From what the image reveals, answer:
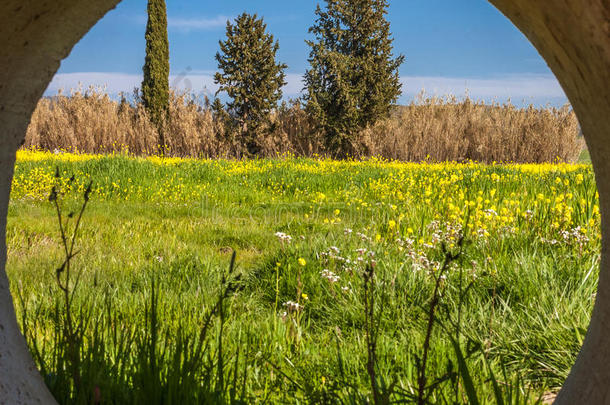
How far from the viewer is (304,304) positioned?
3.32m

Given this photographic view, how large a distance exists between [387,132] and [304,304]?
17261 millimetres

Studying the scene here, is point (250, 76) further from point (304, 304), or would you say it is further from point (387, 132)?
point (304, 304)

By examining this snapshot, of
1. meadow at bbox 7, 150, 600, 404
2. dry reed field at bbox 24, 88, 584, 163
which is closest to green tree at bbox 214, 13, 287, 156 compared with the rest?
dry reed field at bbox 24, 88, 584, 163

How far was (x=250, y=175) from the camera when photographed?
10.6 metres

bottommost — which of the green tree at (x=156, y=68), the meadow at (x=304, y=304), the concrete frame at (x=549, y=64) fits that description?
the meadow at (x=304, y=304)

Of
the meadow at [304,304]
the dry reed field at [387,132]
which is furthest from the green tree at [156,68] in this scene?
the meadow at [304,304]

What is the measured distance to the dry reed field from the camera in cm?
1881

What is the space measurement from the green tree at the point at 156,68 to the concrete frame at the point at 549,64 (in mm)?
18497

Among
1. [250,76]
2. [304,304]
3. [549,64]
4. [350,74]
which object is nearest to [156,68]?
[250,76]

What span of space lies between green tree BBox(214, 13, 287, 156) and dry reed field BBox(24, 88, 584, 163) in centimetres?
56

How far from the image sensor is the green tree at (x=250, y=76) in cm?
1873

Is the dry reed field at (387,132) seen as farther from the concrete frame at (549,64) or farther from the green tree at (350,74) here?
the concrete frame at (549,64)

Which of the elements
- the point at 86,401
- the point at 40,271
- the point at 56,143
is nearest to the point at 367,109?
the point at 56,143

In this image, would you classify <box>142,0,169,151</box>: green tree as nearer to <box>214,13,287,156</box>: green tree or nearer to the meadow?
<box>214,13,287,156</box>: green tree
